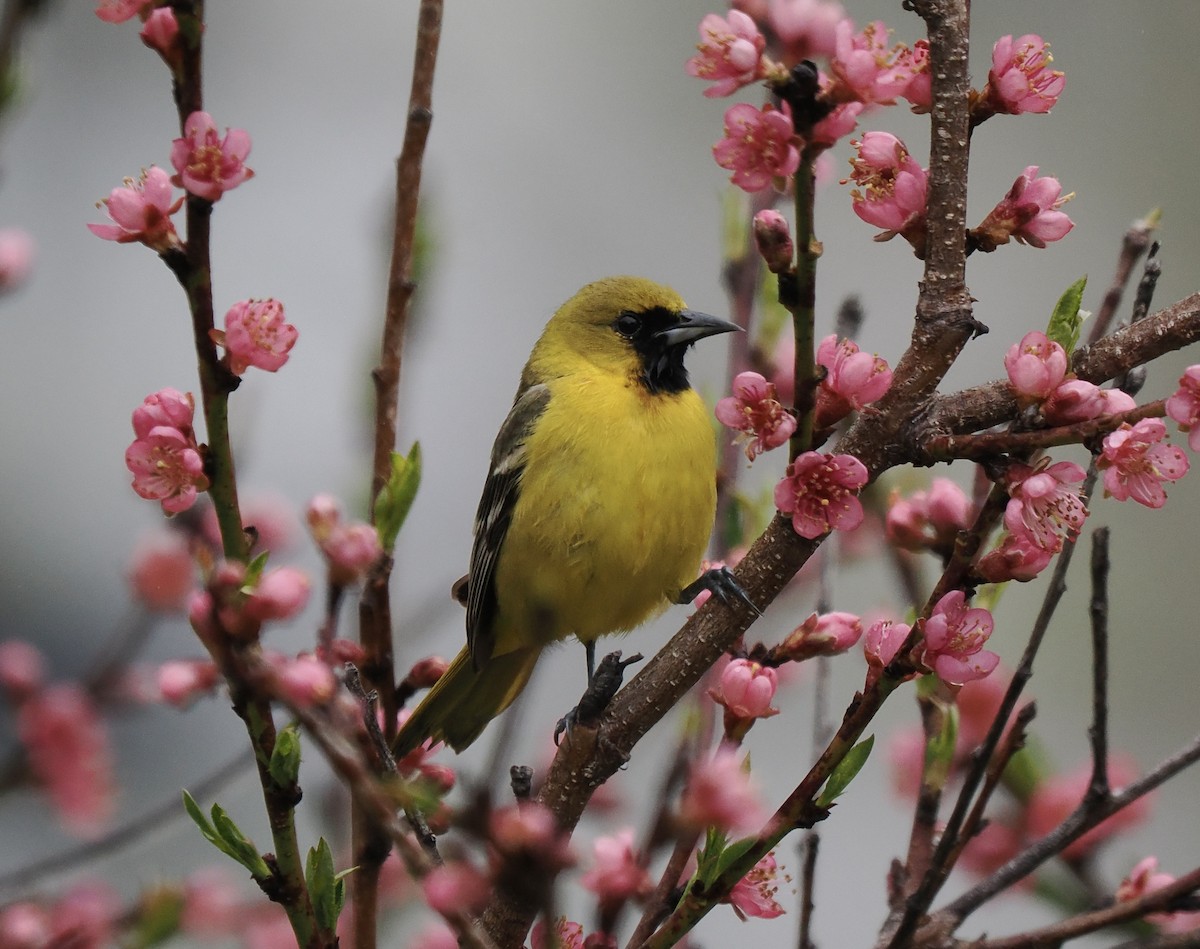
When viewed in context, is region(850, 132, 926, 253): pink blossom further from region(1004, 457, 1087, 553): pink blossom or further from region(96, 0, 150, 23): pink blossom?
region(96, 0, 150, 23): pink blossom

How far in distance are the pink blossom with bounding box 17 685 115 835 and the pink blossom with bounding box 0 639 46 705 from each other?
0.08 ft

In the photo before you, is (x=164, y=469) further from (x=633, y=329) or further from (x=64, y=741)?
(x=633, y=329)

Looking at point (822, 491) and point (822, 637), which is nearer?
point (822, 491)

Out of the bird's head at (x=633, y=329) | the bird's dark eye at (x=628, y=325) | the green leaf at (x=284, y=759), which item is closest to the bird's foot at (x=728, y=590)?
the green leaf at (x=284, y=759)

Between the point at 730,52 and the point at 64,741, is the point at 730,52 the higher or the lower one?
the lower one

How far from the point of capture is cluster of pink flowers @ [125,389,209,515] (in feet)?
5.06

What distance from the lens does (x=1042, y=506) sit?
1491mm

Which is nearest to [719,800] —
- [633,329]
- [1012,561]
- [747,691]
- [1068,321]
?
[747,691]

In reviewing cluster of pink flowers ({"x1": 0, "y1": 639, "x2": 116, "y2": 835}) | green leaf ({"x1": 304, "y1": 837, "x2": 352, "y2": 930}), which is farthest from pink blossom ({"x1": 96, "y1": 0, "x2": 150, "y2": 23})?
cluster of pink flowers ({"x1": 0, "y1": 639, "x2": 116, "y2": 835})

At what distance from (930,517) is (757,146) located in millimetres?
717

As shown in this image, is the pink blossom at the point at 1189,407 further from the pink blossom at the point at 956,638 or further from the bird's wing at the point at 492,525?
the bird's wing at the point at 492,525

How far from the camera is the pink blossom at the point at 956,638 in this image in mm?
1513

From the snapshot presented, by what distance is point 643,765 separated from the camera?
480 centimetres

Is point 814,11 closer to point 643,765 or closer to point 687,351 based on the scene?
point 687,351
